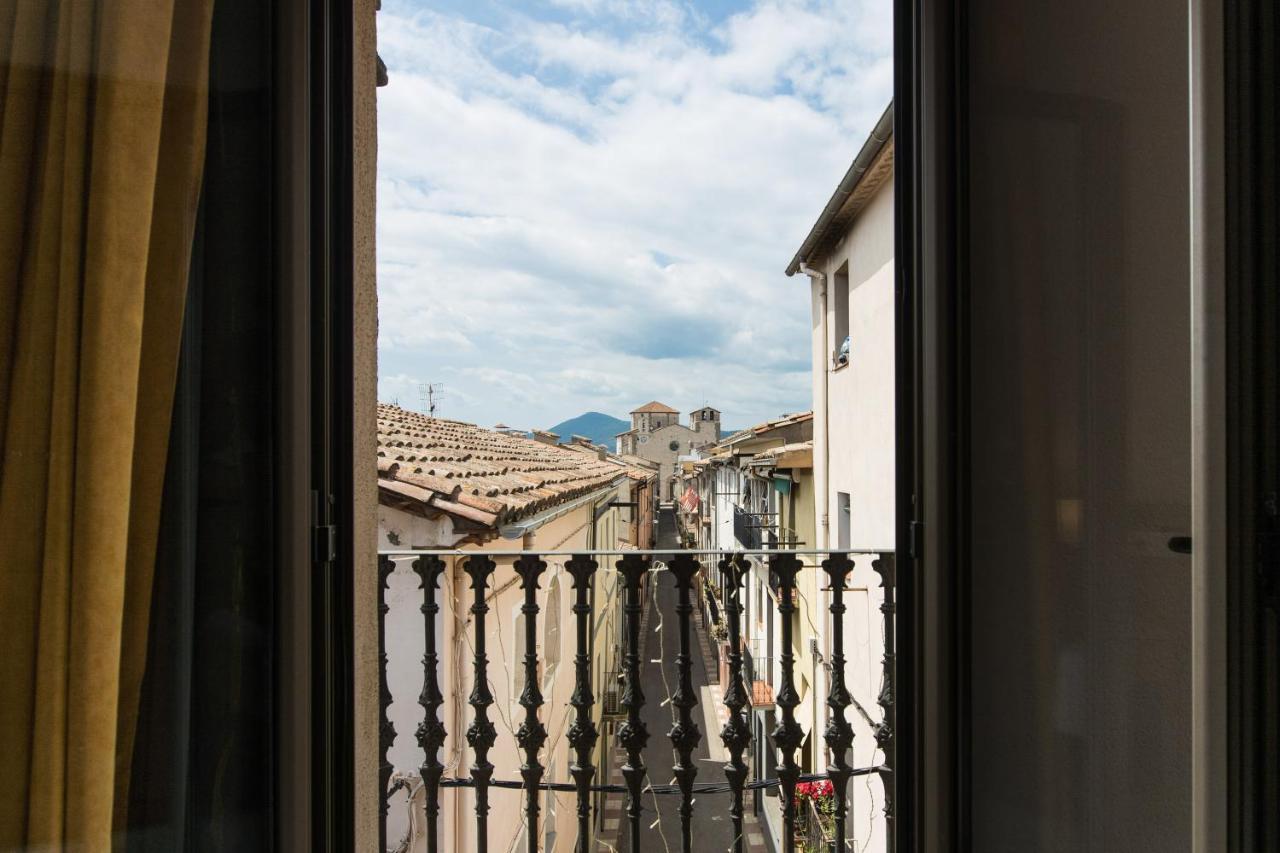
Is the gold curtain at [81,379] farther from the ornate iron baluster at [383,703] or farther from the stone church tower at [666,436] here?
the stone church tower at [666,436]

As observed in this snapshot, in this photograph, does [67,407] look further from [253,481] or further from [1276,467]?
[1276,467]

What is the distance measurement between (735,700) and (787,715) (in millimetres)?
141

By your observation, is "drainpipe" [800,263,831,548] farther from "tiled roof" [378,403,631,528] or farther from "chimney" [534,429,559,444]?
"chimney" [534,429,559,444]

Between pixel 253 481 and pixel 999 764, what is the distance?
1115 mm

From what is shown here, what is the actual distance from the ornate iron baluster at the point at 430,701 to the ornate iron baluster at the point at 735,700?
74 cm

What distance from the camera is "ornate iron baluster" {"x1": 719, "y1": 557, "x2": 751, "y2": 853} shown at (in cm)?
183

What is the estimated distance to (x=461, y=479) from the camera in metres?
3.05

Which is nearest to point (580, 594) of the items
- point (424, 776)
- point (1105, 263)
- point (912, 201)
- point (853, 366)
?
point (424, 776)

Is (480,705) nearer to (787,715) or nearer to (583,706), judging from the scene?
(583,706)

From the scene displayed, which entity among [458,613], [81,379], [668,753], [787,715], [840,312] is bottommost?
[668,753]

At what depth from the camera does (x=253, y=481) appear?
0.86 metres

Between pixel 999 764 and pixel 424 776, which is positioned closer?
pixel 999 764

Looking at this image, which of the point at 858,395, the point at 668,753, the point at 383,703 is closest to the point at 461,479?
the point at 383,703

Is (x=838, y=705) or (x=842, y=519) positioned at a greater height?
(x=842, y=519)
